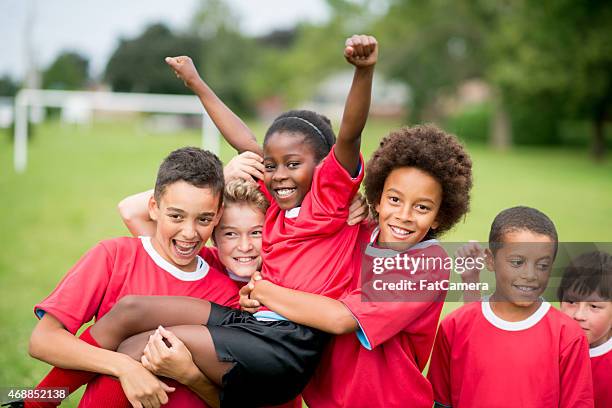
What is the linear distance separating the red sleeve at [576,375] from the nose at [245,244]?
50.6 inches

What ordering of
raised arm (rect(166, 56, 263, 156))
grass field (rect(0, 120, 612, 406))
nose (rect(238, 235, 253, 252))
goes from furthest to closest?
1. grass field (rect(0, 120, 612, 406))
2. raised arm (rect(166, 56, 263, 156))
3. nose (rect(238, 235, 253, 252))

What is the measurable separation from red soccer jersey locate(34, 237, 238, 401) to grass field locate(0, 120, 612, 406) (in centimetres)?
111

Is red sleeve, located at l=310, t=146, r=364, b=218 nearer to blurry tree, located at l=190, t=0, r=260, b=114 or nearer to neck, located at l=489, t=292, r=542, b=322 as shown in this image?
neck, located at l=489, t=292, r=542, b=322

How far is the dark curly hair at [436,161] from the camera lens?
246 centimetres

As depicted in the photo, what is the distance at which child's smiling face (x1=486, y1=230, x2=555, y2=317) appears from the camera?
7.91ft

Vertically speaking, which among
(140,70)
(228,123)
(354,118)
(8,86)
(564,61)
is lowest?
(354,118)

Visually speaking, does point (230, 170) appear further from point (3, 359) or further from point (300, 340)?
point (3, 359)

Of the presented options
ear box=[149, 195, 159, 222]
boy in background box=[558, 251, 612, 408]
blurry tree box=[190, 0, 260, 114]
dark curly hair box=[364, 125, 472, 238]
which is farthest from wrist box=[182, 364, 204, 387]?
blurry tree box=[190, 0, 260, 114]

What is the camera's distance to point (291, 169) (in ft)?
8.47

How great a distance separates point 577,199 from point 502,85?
1403 centimetres

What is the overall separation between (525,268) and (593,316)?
15.9 inches

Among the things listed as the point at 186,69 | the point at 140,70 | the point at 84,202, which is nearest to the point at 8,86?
the point at 140,70

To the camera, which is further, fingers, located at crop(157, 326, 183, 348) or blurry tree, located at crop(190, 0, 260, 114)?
blurry tree, located at crop(190, 0, 260, 114)

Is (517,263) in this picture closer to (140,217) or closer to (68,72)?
(140,217)
